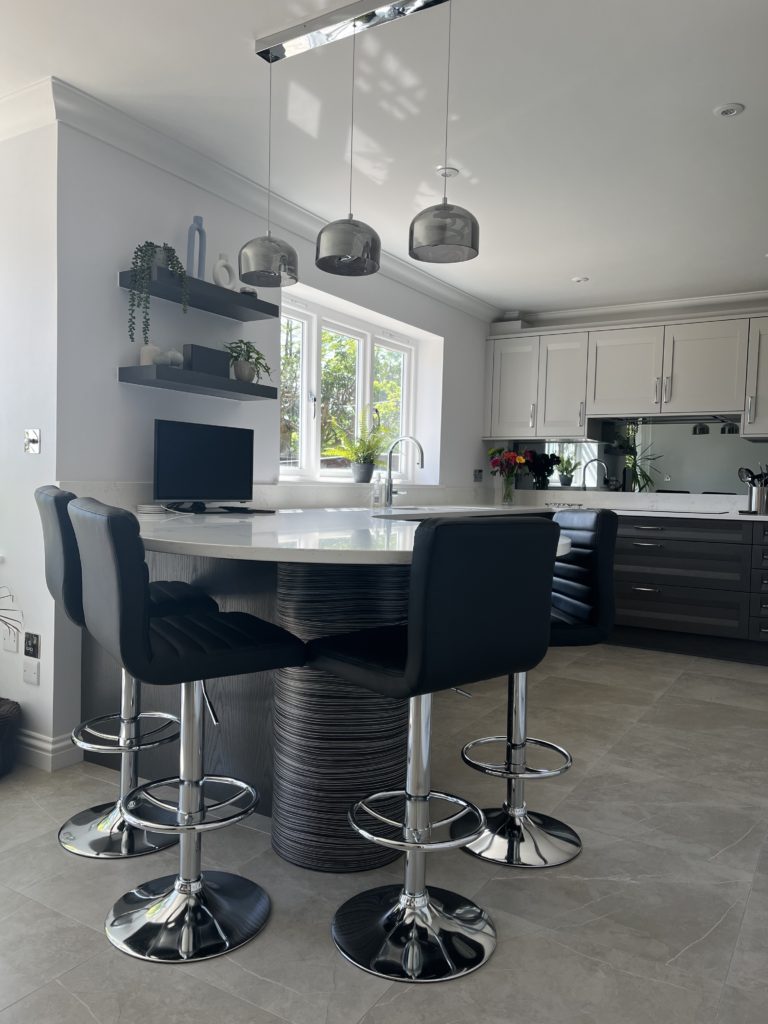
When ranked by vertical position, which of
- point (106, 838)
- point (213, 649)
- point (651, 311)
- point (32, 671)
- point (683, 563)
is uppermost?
point (651, 311)

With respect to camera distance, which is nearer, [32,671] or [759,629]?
[32,671]

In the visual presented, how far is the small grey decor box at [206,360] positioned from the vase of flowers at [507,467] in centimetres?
301

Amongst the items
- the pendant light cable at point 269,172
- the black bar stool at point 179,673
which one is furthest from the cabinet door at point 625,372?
the black bar stool at point 179,673

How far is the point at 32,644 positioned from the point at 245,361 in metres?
1.46

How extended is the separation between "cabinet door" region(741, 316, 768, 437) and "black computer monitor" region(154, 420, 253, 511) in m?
3.45

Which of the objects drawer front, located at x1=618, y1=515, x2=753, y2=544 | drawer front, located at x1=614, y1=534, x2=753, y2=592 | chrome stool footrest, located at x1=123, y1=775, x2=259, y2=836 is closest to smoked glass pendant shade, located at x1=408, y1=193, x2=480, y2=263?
chrome stool footrest, located at x1=123, y1=775, x2=259, y2=836

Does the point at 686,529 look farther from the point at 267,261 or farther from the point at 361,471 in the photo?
the point at 267,261

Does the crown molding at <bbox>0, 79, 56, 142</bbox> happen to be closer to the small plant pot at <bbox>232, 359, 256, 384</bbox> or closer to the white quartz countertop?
the small plant pot at <bbox>232, 359, 256, 384</bbox>

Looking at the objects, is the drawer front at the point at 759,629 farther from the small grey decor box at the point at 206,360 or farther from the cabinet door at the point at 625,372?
the small grey decor box at the point at 206,360

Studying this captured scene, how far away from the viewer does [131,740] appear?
2.16 metres

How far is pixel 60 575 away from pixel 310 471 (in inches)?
101

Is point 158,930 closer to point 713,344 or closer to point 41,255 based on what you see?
point 41,255

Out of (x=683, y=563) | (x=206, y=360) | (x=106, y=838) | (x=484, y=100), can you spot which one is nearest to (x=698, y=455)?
(x=683, y=563)

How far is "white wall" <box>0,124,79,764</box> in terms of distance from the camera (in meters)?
2.72
